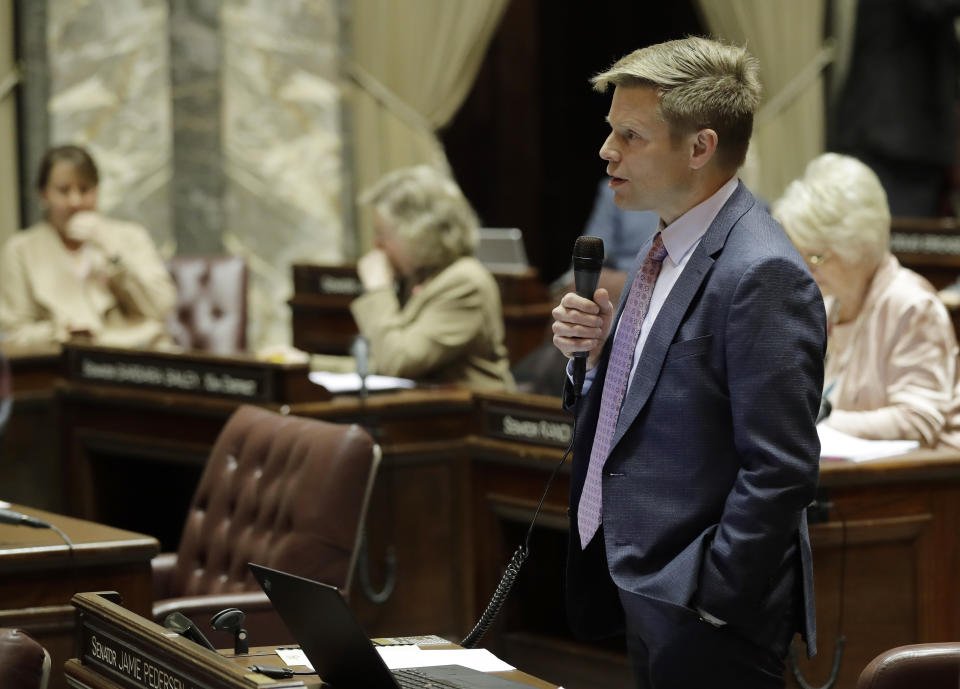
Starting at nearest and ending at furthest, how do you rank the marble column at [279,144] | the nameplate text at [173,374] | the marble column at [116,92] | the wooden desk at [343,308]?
1. the nameplate text at [173,374]
2. the wooden desk at [343,308]
3. the marble column at [116,92]
4. the marble column at [279,144]

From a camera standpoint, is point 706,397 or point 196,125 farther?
point 196,125

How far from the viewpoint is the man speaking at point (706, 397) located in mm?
2074

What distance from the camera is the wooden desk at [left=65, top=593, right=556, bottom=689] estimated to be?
193 cm

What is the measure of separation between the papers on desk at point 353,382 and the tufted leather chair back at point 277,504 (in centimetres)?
88

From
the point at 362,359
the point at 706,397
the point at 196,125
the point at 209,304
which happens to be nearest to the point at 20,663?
the point at 706,397

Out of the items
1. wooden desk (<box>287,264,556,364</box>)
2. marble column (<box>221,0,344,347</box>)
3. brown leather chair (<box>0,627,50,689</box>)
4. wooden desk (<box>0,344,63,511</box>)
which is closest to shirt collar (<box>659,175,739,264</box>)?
brown leather chair (<box>0,627,50,689</box>)

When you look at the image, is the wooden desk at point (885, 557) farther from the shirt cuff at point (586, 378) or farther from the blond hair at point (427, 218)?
the blond hair at point (427, 218)

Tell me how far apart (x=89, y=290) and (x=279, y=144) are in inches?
87.0

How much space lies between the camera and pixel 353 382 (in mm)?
4520

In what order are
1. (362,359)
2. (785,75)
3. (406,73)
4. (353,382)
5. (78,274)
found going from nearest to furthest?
1. (362,359)
2. (353,382)
3. (78,274)
4. (406,73)
5. (785,75)

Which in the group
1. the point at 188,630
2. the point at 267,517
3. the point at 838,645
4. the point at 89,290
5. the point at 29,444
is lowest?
the point at 838,645

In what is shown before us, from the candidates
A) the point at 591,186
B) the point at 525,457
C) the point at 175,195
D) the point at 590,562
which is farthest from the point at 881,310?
the point at 591,186

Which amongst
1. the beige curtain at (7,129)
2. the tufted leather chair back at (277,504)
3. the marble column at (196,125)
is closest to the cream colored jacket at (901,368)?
the tufted leather chair back at (277,504)

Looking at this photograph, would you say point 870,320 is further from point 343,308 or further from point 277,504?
point 343,308
